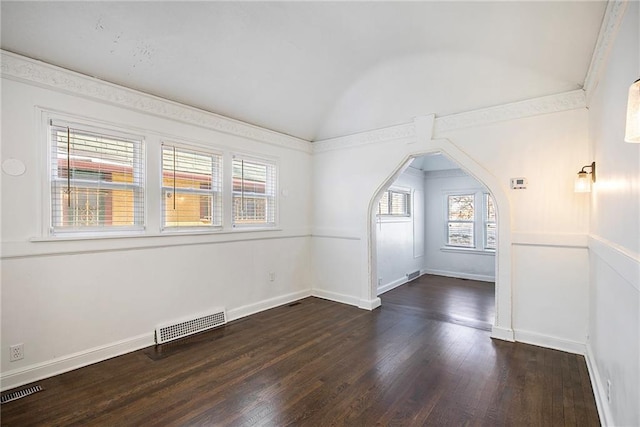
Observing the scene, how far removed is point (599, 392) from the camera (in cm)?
229

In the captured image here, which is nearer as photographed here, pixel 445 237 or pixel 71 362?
pixel 71 362

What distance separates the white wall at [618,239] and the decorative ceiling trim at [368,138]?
2072mm

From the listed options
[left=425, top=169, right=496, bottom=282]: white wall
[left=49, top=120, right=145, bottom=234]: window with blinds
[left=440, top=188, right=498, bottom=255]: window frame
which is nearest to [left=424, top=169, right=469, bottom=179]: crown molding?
[left=425, top=169, right=496, bottom=282]: white wall

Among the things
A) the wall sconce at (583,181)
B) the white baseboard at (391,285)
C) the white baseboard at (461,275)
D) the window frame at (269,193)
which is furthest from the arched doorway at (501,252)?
the white baseboard at (461,275)

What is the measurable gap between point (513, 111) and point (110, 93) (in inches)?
175

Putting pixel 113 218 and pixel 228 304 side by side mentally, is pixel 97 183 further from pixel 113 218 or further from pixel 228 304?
pixel 228 304

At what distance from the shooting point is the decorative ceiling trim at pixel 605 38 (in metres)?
1.86

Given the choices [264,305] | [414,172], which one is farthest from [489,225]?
[264,305]

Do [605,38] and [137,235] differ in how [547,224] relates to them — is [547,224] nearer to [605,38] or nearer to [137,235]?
[605,38]

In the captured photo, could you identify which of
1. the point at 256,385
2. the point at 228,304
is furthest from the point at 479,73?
the point at 228,304

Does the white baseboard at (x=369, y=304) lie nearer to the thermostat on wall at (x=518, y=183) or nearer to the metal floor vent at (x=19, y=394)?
the thermostat on wall at (x=518, y=183)

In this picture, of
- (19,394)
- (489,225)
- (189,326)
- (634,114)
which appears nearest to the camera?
(634,114)

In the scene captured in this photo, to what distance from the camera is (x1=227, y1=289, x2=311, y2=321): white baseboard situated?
4.18 m


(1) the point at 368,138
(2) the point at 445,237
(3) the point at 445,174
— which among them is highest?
(1) the point at 368,138
